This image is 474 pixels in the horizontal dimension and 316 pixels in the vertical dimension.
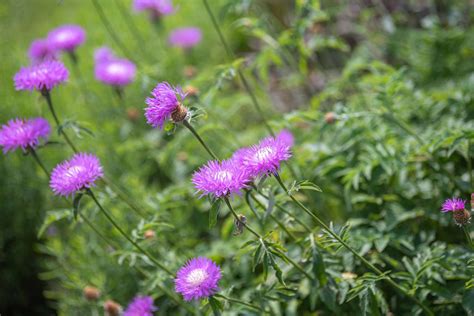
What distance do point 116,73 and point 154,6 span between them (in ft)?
2.31

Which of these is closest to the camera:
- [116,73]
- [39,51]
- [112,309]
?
[112,309]

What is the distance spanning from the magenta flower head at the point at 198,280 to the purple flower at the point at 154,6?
2377 millimetres

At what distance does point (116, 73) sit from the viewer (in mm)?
3258

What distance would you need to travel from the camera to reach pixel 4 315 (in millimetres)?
3463

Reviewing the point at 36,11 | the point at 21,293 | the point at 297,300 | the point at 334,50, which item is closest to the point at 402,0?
the point at 334,50

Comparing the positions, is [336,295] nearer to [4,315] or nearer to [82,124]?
[82,124]

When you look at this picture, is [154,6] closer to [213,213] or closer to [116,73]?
[116,73]

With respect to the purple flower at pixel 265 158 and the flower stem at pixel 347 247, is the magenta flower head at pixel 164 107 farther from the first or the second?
the flower stem at pixel 347 247

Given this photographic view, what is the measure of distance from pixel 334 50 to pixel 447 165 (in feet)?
7.61

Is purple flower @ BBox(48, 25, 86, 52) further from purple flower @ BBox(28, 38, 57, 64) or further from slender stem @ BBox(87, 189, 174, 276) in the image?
slender stem @ BBox(87, 189, 174, 276)

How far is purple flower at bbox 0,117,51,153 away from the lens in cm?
209

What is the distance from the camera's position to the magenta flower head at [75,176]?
1911 mm

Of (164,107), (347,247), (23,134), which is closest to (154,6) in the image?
(23,134)

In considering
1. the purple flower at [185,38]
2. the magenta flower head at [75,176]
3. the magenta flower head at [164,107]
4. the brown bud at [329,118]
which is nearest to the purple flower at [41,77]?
the magenta flower head at [75,176]
